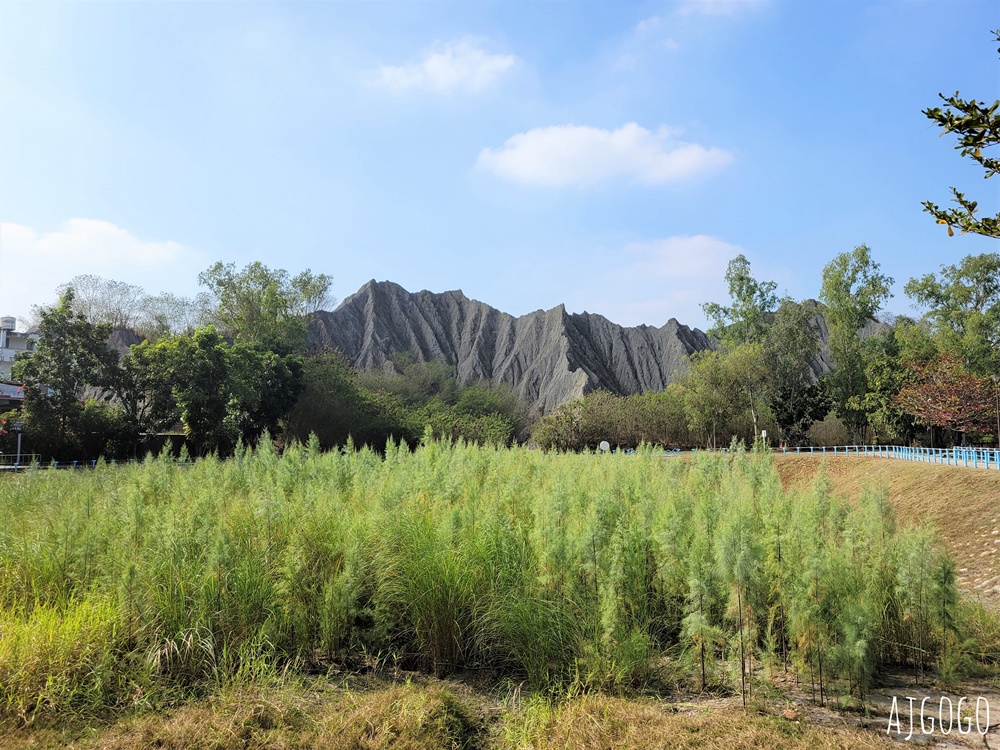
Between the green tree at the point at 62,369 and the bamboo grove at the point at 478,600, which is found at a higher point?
the green tree at the point at 62,369

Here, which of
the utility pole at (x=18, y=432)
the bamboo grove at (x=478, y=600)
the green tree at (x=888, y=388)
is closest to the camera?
the bamboo grove at (x=478, y=600)

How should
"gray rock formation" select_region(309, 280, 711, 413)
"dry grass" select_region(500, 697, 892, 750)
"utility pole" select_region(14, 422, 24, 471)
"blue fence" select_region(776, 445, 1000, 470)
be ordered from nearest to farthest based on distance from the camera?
"dry grass" select_region(500, 697, 892, 750) < "blue fence" select_region(776, 445, 1000, 470) < "utility pole" select_region(14, 422, 24, 471) < "gray rock formation" select_region(309, 280, 711, 413)

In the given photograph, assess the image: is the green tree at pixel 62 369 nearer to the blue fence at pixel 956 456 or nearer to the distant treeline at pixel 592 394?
the distant treeline at pixel 592 394

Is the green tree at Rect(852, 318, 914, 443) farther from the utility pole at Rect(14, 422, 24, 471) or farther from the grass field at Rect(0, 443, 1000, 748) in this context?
the utility pole at Rect(14, 422, 24, 471)

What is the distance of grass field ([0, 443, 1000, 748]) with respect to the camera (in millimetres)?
3600

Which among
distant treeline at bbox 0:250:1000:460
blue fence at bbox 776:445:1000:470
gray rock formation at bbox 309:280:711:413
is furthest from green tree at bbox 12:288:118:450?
gray rock formation at bbox 309:280:711:413

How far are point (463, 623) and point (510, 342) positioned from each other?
3188 inches

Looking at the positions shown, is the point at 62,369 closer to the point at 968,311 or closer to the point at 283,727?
the point at 283,727

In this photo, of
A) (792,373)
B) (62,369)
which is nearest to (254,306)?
(62,369)

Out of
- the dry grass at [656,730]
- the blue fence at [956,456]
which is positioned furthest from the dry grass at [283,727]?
the blue fence at [956,456]

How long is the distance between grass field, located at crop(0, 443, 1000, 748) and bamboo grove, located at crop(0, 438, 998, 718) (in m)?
0.02

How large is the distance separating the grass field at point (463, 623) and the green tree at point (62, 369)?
25.8 metres

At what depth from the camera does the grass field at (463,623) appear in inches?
142

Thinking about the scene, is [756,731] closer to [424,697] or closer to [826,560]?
[826,560]
